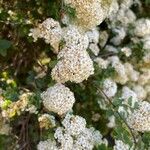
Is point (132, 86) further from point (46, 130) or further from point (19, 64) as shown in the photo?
point (46, 130)

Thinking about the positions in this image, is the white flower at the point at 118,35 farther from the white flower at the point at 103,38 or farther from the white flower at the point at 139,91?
the white flower at the point at 139,91

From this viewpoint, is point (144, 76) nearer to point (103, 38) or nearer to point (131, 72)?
point (131, 72)

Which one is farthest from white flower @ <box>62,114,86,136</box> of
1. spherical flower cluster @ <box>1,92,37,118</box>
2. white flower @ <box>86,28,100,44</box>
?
white flower @ <box>86,28,100,44</box>

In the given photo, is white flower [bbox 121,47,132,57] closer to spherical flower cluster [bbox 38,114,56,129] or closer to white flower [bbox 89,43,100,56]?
white flower [bbox 89,43,100,56]

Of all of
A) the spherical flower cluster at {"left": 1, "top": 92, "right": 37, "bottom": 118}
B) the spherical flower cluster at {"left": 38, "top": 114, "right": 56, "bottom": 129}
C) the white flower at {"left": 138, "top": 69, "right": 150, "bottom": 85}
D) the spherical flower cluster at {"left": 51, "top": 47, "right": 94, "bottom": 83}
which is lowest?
the white flower at {"left": 138, "top": 69, "right": 150, "bottom": 85}

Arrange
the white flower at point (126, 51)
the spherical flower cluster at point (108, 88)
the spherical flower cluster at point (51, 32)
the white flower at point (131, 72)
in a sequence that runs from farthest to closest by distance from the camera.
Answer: the white flower at point (131, 72), the white flower at point (126, 51), the spherical flower cluster at point (108, 88), the spherical flower cluster at point (51, 32)

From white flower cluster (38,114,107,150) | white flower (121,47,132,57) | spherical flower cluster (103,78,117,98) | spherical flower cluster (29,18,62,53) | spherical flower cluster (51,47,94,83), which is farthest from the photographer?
white flower (121,47,132,57)

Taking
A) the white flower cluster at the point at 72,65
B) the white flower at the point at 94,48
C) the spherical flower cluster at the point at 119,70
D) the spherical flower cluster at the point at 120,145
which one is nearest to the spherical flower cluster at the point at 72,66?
the white flower cluster at the point at 72,65

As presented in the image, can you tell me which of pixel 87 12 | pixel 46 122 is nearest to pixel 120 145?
pixel 46 122

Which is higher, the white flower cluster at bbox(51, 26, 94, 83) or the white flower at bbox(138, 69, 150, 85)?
the white flower cluster at bbox(51, 26, 94, 83)

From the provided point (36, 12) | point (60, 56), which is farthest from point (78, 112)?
point (60, 56)
